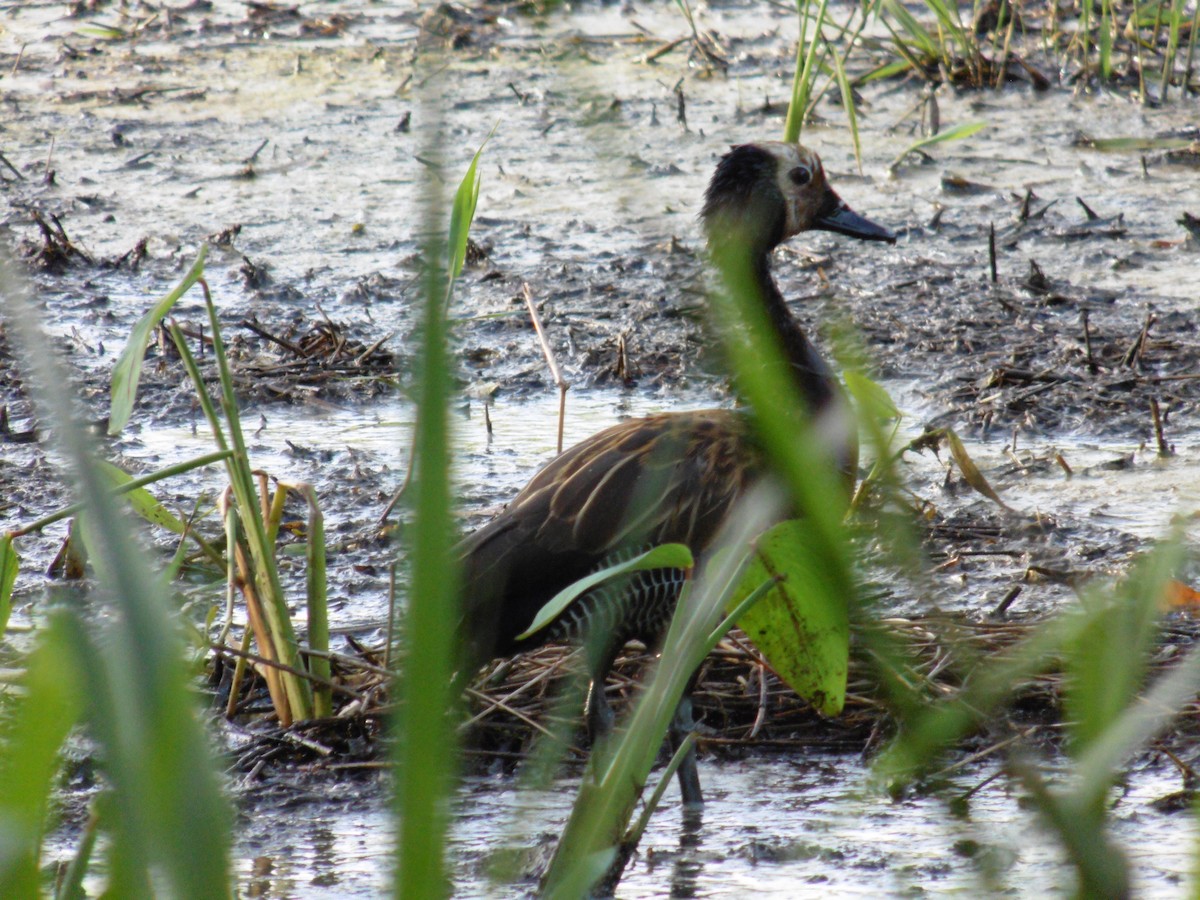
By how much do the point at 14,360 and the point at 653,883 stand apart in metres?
4.03

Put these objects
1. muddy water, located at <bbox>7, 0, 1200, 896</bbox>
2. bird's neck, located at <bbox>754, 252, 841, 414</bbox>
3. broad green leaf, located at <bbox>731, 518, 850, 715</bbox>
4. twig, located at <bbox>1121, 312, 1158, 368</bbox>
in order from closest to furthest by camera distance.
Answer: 1. broad green leaf, located at <bbox>731, 518, 850, 715</bbox>
2. muddy water, located at <bbox>7, 0, 1200, 896</bbox>
3. bird's neck, located at <bbox>754, 252, 841, 414</bbox>
4. twig, located at <bbox>1121, 312, 1158, 368</bbox>

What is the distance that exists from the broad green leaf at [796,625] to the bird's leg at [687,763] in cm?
101

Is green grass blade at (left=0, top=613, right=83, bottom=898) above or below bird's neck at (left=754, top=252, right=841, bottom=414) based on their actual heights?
above

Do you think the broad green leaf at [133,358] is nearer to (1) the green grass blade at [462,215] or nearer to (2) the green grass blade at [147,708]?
(1) the green grass blade at [462,215]

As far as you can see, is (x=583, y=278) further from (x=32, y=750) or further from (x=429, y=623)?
(x=429, y=623)

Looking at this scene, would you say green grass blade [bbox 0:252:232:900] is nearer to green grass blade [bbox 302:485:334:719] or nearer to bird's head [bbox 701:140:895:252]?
green grass blade [bbox 302:485:334:719]

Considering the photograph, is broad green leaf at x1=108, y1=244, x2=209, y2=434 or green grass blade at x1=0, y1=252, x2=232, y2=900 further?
broad green leaf at x1=108, y1=244, x2=209, y2=434

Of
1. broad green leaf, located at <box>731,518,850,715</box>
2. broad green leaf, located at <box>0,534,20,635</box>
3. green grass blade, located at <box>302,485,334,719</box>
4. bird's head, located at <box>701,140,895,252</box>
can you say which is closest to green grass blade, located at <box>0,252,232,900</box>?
broad green leaf, located at <box>731,518,850,715</box>

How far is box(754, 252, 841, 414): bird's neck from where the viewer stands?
3.79 meters

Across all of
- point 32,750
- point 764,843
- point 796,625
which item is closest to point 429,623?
point 32,750

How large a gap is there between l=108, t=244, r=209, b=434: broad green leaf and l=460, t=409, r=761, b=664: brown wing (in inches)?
35.2

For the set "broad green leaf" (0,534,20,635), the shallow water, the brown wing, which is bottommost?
the shallow water

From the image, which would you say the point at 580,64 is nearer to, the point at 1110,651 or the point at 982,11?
the point at 1110,651

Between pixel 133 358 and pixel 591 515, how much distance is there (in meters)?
1.22
